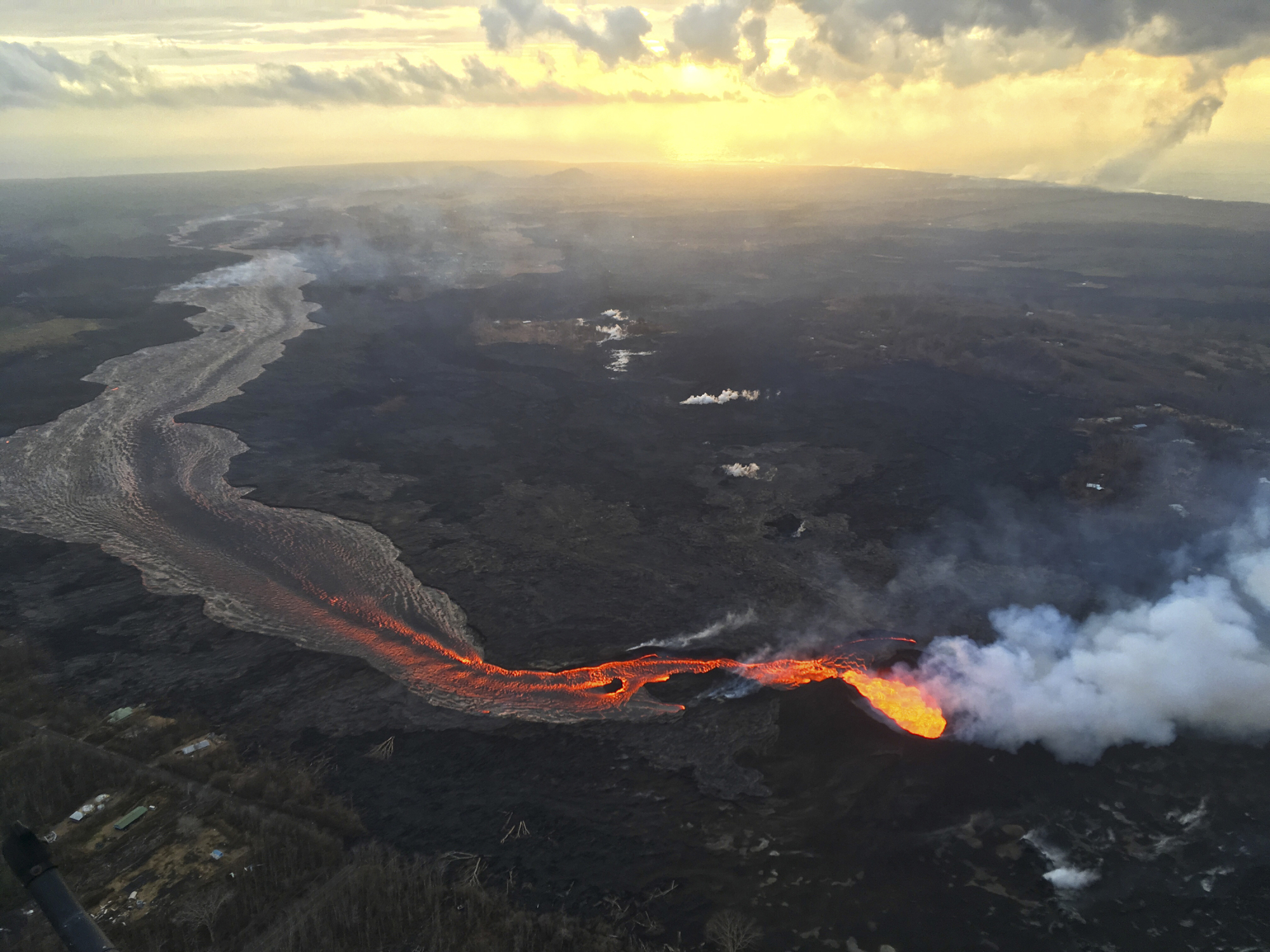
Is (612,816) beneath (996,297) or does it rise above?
beneath

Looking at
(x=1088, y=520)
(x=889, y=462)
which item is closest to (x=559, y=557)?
(x=889, y=462)

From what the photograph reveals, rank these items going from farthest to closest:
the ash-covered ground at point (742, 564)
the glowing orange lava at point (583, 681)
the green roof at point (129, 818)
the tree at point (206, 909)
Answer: the glowing orange lava at point (583, 681) < the green roof at point (129, 818) < the ash-covered ground at point (742, 564) < the tree at point (206, 909)

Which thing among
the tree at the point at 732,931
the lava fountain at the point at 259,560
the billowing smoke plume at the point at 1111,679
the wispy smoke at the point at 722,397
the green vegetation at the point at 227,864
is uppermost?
the wispy smoke at the point at 722,397

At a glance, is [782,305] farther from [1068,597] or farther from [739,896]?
[739,896]

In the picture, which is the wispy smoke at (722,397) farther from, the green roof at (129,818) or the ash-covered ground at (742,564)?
the green roof at (129,818)

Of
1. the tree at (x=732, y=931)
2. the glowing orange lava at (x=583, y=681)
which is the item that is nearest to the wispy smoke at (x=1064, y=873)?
the glowing orange lava at (x=583, y=681)

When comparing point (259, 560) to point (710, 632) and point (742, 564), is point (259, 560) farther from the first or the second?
point (742, 564)

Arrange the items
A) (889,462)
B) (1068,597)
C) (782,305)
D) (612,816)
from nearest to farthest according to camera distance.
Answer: (612,816) < (1068,597) < (889,462) < (782,305)
